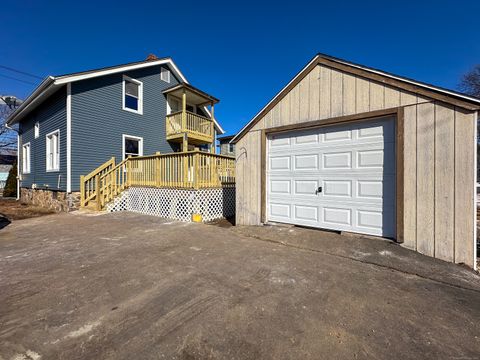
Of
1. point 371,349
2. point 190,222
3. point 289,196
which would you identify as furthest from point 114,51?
point 371,349

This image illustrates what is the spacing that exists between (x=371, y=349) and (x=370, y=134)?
414 centimetres

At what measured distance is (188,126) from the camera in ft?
40.4

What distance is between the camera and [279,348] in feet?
6.06

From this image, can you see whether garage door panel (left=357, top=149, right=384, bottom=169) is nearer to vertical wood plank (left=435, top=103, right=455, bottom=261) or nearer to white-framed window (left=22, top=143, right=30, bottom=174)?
vertical wood plank (left=435, top=103, right=455, bottom=261)

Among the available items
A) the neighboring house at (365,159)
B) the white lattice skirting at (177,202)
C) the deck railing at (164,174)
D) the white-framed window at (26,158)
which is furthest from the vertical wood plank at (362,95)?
the white-framed window at (26,158)

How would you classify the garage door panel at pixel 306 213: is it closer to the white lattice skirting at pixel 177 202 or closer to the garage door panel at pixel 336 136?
the garage door panel at pixel 336 136

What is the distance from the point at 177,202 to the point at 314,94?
17.5ft

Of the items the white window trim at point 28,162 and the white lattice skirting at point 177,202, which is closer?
the white lattice skirting at point 177,202

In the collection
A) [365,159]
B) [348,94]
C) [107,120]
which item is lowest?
[365,159]

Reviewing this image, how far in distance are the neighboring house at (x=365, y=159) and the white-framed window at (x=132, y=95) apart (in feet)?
24.9

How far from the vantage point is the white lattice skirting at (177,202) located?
7.38 metres

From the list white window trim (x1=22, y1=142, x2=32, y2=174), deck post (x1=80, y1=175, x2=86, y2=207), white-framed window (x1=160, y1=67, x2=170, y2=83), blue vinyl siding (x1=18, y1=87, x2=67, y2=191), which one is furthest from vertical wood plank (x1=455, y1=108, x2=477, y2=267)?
white window trim (x1=22, y1=142, x2=32, y2=174)

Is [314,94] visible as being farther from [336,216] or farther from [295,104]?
[336,216]

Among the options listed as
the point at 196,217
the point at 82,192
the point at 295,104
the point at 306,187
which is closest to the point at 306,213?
the point at 306,187
